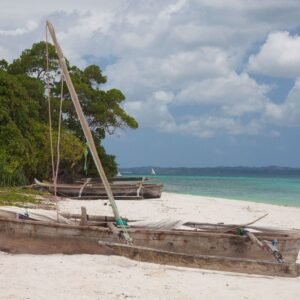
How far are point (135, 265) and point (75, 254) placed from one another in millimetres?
1372

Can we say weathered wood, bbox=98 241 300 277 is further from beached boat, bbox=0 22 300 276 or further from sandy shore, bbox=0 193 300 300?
beached boat, bbox=0 22 300 276

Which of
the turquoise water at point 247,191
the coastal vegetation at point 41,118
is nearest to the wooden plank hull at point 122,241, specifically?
the coastal vegetation at point 41,118

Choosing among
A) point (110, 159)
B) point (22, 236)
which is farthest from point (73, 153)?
point (22, 236)

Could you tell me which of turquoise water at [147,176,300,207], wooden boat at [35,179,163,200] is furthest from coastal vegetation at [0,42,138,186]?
turquoise water at [147,176,300,207]

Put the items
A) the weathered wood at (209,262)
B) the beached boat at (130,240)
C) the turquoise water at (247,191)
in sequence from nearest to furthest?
the weathered wood at (209,262) < the beached boat at (130,240) < the turquoise water at (247,191)

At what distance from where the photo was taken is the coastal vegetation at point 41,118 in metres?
25.2

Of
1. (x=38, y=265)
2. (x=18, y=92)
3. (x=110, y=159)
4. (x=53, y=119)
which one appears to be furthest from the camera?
(x=110, y=159)

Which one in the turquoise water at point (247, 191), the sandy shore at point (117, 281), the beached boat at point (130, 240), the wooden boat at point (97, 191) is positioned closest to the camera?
the sandy shore at point (117, 281)

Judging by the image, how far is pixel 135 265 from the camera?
905cm

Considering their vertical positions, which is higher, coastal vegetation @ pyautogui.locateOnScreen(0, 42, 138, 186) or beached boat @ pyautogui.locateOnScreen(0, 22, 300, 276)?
coastal vegetation @ pyautogui.locateOnScreen(0, 42, 138, 186)

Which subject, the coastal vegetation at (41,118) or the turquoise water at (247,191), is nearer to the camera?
the coastal vegetation at (41,118)

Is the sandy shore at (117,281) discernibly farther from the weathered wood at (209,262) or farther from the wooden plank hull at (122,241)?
the wooden plank hull at (122,241)

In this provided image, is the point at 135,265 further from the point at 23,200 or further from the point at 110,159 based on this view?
the point at 110,159

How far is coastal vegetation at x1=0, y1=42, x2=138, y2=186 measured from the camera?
2517 centimetres
